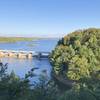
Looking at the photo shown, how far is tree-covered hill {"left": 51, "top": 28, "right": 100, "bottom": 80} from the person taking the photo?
4440 cm

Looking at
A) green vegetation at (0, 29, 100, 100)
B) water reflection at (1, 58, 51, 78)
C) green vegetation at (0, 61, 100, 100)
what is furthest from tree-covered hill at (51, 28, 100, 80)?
green vegetation at (0, 61, 100, 100)

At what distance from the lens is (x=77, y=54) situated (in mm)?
49188

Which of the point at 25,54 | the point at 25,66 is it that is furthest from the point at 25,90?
the point at 25,54

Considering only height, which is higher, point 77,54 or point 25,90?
point 25,90

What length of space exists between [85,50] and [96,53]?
1677 mm

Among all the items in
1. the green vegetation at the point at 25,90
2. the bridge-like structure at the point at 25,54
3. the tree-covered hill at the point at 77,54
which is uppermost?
the green vegetation at the point at 25,90

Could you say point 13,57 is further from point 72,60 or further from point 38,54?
point 72,60

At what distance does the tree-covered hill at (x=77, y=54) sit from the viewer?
4440 cm

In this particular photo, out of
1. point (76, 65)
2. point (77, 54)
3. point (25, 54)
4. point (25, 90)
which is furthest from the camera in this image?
point (25, 54)

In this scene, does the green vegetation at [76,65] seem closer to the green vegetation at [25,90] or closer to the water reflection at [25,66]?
the green vegetation at [25,90]

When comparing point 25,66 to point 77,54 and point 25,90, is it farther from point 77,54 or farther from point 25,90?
point 25,90

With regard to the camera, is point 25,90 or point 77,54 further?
point 77,54

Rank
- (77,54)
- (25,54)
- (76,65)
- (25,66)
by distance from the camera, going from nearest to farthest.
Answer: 1. (76,65)
2. (77,54)
3. (25,66)
4. (25,54)

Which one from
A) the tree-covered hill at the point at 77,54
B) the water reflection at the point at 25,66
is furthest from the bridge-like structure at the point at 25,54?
the tree-covered hill at the point at 77,54
